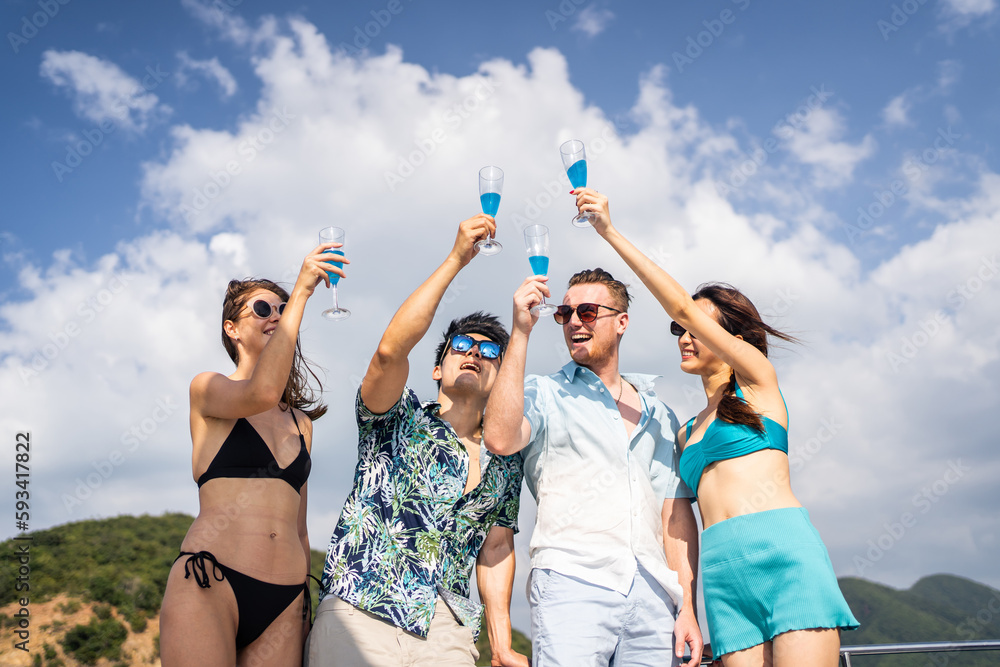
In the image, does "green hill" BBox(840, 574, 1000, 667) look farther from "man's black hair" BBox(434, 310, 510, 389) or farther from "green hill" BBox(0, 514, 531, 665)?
"man's black hair" BBox(434, 310, 510, 389)

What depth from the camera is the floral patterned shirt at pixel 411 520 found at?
3357 mm

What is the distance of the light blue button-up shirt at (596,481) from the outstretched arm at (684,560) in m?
Answer: 0.07

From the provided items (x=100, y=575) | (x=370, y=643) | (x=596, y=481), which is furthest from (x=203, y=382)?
(x=100, y=575)

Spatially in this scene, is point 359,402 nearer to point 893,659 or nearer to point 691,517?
point 691,517

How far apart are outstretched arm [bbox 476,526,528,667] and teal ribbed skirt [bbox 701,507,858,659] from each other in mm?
1205

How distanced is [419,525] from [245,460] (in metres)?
0.99

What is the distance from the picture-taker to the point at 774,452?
357 cm

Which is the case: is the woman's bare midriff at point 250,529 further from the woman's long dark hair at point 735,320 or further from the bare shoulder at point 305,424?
the woman's long dark hair at point 735,320

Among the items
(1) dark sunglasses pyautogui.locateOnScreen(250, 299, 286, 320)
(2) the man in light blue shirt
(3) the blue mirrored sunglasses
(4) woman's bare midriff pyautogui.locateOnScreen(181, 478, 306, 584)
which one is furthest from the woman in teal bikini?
(4) woman's bare midriff pyautogui.locateOnScreen(181, 478, 306, 584)

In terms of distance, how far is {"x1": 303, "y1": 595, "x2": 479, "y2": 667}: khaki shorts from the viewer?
125 inches

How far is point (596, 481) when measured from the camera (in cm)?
405

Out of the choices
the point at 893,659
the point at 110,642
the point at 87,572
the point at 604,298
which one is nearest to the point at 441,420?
the point at 604,298

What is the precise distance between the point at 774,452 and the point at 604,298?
1.72m

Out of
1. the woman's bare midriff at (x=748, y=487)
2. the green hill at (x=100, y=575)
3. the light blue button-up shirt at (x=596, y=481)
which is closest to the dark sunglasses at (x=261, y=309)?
the light blue button-up shirt at (x=596, y=481)
